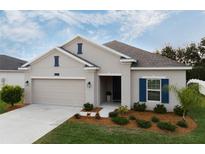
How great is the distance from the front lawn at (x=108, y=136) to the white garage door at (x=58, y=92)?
544 cm

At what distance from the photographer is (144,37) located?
3089 centimetres

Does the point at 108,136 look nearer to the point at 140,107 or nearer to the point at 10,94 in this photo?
the point at 140,107

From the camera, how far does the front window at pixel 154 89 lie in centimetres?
1488

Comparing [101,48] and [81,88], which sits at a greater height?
[101,48]

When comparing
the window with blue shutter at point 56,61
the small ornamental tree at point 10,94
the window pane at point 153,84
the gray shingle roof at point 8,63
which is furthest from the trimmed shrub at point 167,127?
the gray shingle roof at point 8,63

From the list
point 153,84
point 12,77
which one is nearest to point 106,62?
point 153,84

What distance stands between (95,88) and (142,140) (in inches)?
291

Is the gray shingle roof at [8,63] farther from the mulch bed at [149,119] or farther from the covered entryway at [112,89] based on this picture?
the mulch bed at [149,119]

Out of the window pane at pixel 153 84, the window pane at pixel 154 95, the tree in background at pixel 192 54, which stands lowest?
the window pane at pixel 154 95

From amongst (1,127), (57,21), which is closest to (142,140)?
(1,127)

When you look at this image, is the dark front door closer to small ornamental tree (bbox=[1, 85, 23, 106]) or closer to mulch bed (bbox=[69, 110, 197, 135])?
mulch bed (bbox=[69, 110, 197, 135])
